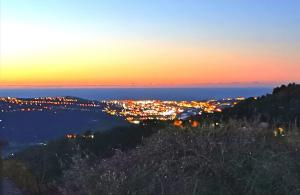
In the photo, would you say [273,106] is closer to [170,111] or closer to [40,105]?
[170,111]

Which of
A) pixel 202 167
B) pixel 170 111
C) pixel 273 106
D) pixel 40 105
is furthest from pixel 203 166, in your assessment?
pixel 40 105

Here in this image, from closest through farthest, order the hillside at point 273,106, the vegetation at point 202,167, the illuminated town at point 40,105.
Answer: the vegetation at point 202,167, the hillside at point 273,106, the illuminated town at point 40,105

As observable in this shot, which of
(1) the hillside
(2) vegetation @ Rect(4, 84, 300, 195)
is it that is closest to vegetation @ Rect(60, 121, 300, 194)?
(2) vegetation @ Rect(4, 84, 300, 195)

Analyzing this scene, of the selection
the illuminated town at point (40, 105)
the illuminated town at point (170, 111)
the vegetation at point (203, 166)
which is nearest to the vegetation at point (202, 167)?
the vegetation at point (203, 166)

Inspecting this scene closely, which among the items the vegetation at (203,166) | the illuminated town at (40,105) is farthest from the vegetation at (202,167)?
the illuminated town at (40,105)

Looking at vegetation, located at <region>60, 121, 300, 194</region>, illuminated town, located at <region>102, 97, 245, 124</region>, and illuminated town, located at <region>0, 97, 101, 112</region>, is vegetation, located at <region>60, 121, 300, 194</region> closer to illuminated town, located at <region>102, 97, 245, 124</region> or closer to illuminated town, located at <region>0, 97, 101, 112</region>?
illuminated town, located at <region>102, 97, 245, 124</region>

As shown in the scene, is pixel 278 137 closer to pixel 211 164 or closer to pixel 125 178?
pixel 211 164

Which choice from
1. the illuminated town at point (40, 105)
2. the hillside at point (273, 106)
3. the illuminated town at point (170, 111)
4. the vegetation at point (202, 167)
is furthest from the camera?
the illuminated town at point (40, 105)

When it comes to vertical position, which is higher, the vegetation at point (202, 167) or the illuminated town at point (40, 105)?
the vegetation at point (202, 167)

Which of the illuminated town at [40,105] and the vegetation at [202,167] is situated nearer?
the vegetation at [202,167]

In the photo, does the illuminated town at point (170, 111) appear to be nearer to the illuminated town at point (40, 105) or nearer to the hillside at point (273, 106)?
the hillside at point (273, 106)

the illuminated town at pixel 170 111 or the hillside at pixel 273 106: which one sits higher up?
the hillside at pixel 273 106

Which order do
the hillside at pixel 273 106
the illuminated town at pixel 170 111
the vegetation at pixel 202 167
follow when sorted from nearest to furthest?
the vegetation at pixel 202 167 < the illuminated town at pixel 170 111 < the hillside at pixel 273 106

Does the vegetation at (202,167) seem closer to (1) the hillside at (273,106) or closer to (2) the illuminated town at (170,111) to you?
(2) the illuminated town at (170,111)
